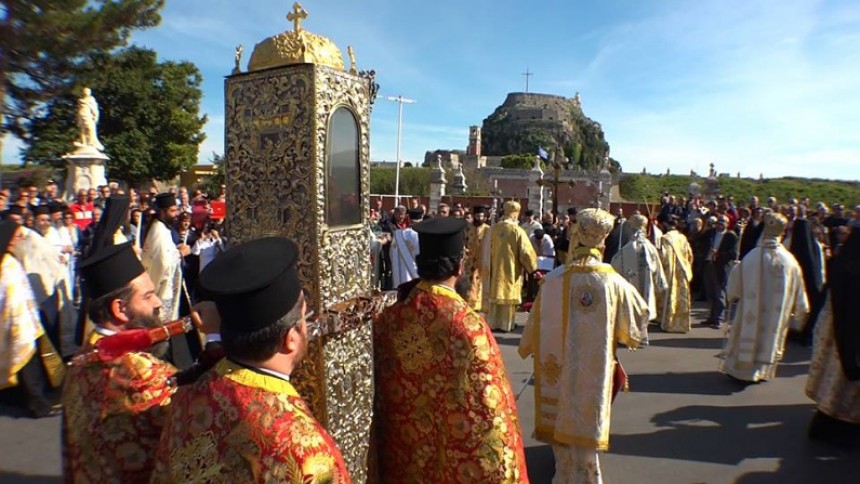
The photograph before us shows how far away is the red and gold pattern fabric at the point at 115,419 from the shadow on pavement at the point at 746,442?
12.7 feet

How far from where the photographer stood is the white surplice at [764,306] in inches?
246

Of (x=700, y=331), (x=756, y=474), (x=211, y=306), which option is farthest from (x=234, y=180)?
(x=700, y=331)

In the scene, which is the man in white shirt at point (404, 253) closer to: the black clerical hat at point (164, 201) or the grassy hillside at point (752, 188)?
the black clerical hat at point (164, 201)

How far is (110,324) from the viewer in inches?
86.5

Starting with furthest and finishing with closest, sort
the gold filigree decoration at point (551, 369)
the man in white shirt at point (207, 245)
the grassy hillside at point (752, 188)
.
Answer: the grassy hillside at point (752, 188) < the man in white shirt at point (207, 245) < the gold filigree decoration at point (551, 369)

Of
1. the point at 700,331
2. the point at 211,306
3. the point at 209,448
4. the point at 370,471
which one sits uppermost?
the point at 211,306

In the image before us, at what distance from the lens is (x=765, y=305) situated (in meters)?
6.31

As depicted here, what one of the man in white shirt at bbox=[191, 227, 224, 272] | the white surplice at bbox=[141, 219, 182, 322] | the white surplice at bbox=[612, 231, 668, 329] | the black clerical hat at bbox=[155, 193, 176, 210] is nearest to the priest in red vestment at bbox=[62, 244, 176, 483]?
the white surplice at bbox=[141, 219, 182, 322]

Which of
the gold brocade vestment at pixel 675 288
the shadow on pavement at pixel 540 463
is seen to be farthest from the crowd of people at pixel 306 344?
the gold brocade vestment at pixel 675 288

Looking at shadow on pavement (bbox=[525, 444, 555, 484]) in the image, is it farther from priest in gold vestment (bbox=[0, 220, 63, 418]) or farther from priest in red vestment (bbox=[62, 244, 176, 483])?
priest in gold vestment (bbox=[0, 220, 63, 418])

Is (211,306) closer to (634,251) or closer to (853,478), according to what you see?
(853,478)

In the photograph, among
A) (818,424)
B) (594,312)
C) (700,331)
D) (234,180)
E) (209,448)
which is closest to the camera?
(209,448)

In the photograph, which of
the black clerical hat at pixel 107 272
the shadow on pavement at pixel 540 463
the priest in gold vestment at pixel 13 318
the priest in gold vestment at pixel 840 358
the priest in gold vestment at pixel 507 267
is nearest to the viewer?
the black clerical hat at pixel 107 272

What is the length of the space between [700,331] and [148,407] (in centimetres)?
925
